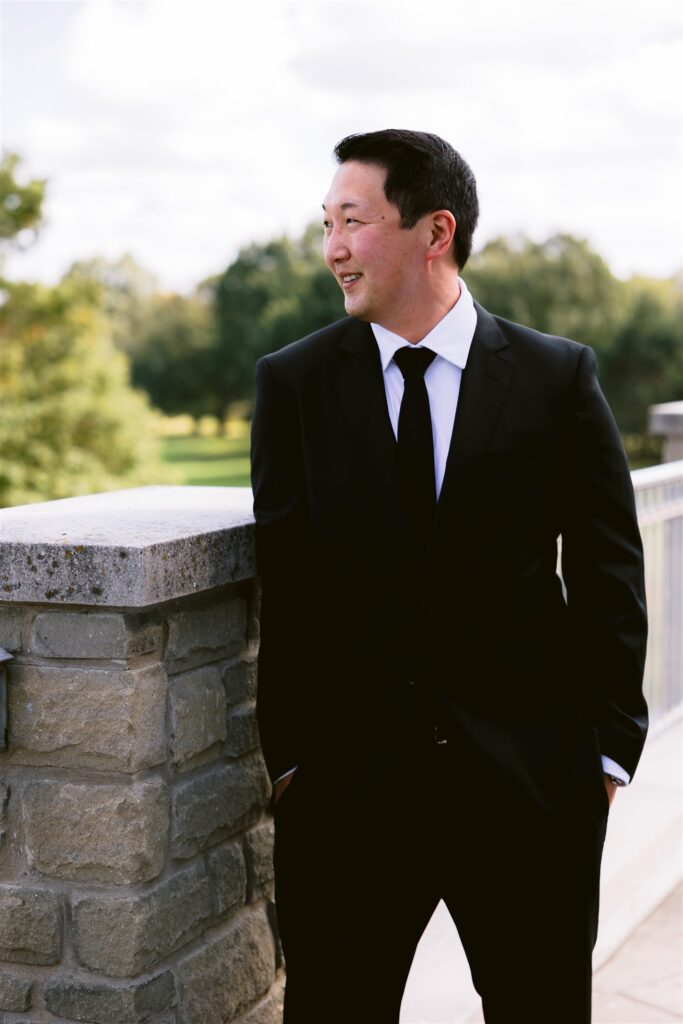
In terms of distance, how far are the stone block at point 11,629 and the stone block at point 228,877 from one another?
586mm

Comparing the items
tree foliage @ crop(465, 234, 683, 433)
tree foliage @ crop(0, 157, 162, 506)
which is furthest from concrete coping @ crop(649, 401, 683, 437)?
tree foliage @ crop(465, 234, 683, 433)

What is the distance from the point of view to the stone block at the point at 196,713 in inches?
89.4

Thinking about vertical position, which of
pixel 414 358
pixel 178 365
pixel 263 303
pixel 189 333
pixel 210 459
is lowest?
pixel 210 459

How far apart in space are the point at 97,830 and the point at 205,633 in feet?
1.38

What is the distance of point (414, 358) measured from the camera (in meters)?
2.26

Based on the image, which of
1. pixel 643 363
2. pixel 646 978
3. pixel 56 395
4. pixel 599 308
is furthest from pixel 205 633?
pixel 599 308

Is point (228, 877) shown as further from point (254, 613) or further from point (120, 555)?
point (120, 555)

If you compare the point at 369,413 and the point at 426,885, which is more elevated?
the point at 369,413

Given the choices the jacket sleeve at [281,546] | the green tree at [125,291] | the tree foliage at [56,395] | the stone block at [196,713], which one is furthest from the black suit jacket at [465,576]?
the green tree at [125,291]

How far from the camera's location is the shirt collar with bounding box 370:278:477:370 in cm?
226

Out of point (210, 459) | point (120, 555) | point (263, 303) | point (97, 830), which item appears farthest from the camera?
point (263, 303)

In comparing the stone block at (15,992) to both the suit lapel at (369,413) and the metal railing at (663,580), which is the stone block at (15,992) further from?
the metal railing at (663,580)

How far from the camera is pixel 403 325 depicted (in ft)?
7.47

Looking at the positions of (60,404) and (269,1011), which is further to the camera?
(60,404)
